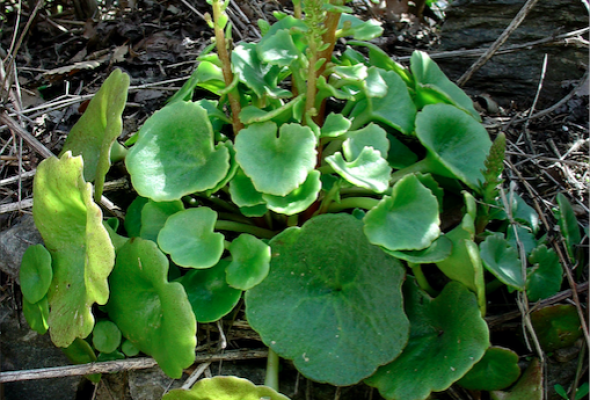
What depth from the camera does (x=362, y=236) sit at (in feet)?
4.59

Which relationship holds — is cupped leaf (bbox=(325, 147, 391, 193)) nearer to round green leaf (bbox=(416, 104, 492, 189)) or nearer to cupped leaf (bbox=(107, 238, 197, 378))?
round green leaf (bbox=(416, 104, 492, 189))

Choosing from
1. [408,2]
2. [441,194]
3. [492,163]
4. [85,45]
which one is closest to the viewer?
[492,163]

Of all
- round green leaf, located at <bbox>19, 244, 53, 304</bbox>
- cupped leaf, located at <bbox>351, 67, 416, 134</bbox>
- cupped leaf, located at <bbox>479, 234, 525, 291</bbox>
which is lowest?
round green leaf, located at <bbox>19, 244, 53, 304</bbox>

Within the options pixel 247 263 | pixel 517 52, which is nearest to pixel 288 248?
pixel 247 263

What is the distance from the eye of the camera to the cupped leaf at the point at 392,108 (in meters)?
1.58

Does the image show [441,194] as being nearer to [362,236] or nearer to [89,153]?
[362,236]

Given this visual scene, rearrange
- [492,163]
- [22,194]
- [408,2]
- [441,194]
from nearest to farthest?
[492,163] < [441,194] < [22,194] < [408,2]

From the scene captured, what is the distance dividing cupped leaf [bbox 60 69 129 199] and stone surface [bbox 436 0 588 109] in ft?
4.99

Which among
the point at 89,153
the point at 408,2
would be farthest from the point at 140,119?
the point at 408,2

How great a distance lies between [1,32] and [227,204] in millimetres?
1892

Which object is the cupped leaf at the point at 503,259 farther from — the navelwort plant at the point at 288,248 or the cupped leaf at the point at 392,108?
the cupped leaf at the point at 392,108

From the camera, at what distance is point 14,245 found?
5.54 ft

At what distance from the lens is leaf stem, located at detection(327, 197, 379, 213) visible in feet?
4.74

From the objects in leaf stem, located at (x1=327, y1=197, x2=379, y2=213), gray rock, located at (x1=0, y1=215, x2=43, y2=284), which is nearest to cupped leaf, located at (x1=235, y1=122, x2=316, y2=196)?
leaf stem, located at (x1=327, y1=197, x2=379, y2=213)
